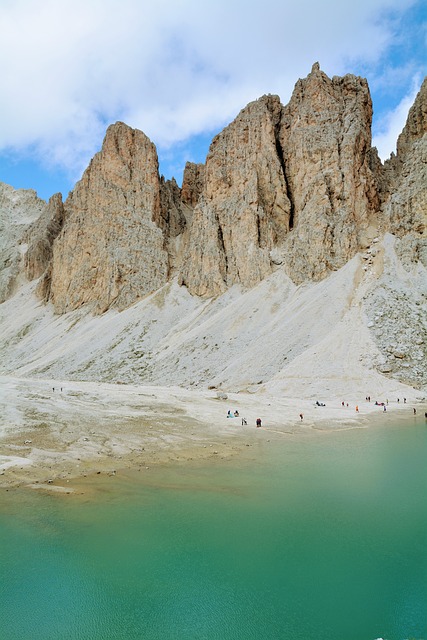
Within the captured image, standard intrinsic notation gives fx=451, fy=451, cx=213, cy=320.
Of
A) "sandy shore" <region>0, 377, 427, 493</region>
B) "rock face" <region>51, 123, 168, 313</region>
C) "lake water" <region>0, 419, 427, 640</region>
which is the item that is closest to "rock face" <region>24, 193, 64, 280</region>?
"rock face" <region>51, 123, 168, 313</region>

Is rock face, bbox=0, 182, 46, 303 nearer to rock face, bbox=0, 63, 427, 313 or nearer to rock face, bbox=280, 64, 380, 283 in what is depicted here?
rock face, bbox=0, 63, 427, 313

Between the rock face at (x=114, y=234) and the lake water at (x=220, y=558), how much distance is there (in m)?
75.4

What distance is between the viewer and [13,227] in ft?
492

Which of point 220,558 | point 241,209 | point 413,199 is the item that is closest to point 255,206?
point 241,209

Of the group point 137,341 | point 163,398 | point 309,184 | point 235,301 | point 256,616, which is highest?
point 309,184

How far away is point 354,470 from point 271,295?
50.5 m

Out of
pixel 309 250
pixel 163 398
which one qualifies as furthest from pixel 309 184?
pixel 163 398

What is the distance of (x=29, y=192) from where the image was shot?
164 metres

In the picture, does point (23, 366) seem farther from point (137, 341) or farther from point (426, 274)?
point (426, 274)

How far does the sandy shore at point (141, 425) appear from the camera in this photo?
69.5ft

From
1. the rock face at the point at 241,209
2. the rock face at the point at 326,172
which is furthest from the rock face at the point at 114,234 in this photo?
→ the rock face at the point at 326,172

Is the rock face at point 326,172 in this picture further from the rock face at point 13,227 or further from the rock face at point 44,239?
the rock face at point 13,227

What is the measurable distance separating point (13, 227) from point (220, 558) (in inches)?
6204

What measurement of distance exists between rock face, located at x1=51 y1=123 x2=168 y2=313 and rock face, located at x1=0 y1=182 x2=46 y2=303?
25.8m
